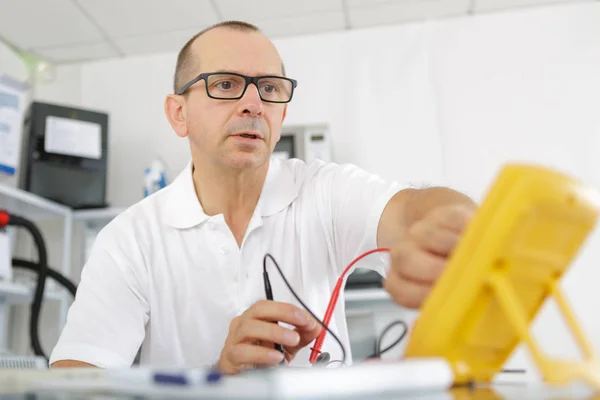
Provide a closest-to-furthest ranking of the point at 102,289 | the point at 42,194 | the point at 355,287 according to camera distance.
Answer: the point at 102,289, the point at 355,287, the point at 42,194

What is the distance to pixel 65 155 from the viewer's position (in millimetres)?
2451

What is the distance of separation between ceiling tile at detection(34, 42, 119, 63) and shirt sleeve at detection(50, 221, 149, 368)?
2079 mm

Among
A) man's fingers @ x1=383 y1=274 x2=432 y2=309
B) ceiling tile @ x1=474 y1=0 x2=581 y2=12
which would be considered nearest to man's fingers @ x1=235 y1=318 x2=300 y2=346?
man's fingers @ x1=383 y1=274 x2=432 y2=309

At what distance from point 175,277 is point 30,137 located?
5.46 ft

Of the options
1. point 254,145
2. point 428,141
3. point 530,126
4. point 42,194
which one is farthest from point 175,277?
point 530,126

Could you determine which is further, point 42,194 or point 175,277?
point 42,194

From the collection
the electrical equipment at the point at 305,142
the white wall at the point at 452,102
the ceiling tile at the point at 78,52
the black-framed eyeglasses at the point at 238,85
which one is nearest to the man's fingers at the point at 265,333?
the black-framed eyeglasses at the point at 238,85

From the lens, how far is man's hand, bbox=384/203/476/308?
1.61 feet

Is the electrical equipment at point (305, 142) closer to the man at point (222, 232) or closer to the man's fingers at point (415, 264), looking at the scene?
the man at point (222, 232)

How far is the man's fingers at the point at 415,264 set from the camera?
19.3 inches

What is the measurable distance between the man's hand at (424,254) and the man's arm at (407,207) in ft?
0.70

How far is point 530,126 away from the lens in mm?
2555

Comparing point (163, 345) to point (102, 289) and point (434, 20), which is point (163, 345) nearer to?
point (102, 289)

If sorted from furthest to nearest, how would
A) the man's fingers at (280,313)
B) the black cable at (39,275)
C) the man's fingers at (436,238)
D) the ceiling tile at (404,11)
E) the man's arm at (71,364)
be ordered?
the ceiling tile at (404,11) → the black cable at (39,275) → the man's arm at (71,364) → the man's fingers at (280,313) → the man's fingers at (436,238)
